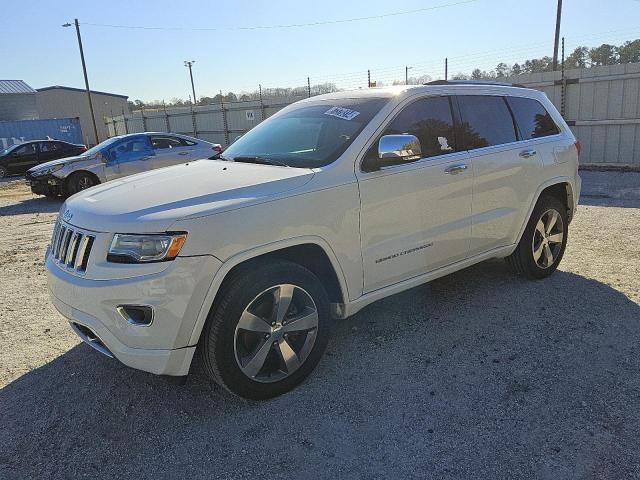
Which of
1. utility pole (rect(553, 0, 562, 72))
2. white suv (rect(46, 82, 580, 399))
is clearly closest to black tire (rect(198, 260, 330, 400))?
white suv (rect(46, 82, 580, 399))

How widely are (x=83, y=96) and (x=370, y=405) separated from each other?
198 ft

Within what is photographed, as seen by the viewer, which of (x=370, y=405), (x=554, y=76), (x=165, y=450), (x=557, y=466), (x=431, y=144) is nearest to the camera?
(x=557, y=466)

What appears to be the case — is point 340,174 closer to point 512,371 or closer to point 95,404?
point 512,371

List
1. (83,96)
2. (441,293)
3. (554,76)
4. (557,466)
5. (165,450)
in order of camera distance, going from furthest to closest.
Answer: (83,96) → (554,76) → (441,293) → (165,450) → (557,466)

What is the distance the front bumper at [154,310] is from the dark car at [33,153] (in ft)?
64.9

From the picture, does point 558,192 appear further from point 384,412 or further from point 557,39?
point 557,39

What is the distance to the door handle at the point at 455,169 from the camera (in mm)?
3865

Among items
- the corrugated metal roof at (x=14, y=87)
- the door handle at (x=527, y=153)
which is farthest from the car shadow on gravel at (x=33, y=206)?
the corrugated metal roof at (x=14, y=87)

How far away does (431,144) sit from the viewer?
153 inches

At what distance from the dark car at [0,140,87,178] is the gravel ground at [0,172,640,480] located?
705 inches

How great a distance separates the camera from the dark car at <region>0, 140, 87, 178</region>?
66.9 ft

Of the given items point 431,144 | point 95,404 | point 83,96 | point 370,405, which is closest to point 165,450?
point 95,404

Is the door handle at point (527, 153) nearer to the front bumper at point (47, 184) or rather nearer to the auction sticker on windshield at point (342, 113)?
the auction sticker on windshield at point (342, 113)

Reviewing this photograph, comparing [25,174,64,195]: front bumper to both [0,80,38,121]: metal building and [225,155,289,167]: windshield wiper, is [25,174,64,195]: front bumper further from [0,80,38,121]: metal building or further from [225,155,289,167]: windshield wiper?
[0,80,38,121]: metal building
